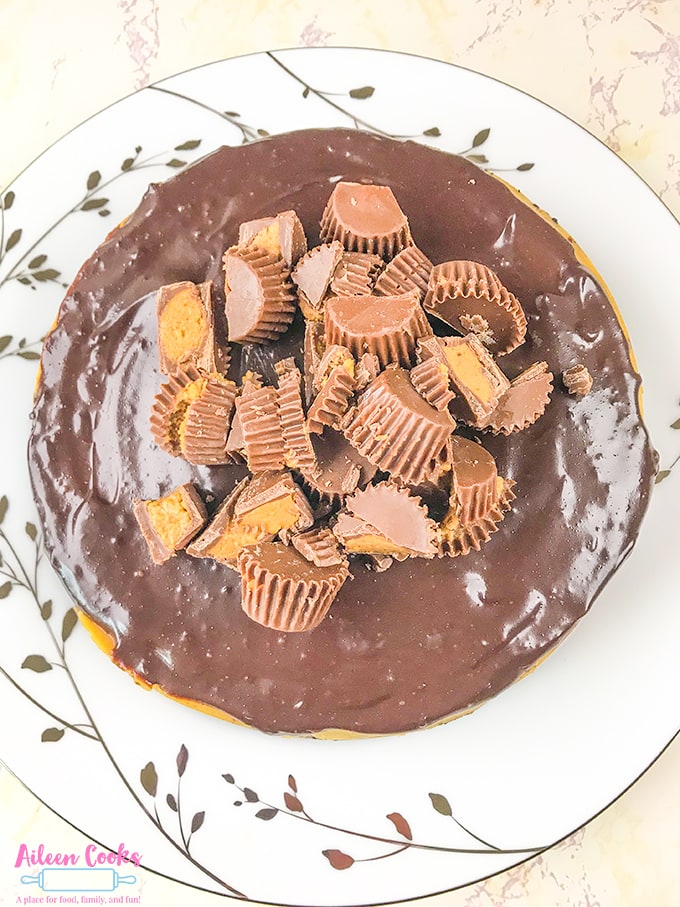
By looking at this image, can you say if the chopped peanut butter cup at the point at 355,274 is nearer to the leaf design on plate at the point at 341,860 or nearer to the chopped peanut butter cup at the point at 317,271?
the chopped peanut butter cup at the point at 317,271

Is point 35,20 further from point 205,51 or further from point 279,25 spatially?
point 279,25

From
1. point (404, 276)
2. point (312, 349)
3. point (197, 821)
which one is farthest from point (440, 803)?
point (404, 276)

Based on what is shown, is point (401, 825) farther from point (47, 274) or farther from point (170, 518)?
point (47, 274)

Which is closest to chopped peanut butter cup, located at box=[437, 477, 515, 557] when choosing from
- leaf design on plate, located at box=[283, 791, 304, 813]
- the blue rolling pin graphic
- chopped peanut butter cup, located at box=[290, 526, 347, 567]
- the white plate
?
chopped peanut butter cup, located at box=[290, 526, 347, 567]

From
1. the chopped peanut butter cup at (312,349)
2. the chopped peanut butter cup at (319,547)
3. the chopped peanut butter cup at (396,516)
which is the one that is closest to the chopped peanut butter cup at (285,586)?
the chopped peanut butter cup at (319,547)

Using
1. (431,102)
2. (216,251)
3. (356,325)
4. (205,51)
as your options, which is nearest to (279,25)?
(205,51)

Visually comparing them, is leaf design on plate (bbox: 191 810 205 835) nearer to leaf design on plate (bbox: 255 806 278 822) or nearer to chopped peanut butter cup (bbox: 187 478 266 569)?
leaf design on plate (bbox: 255 806 278 822)
